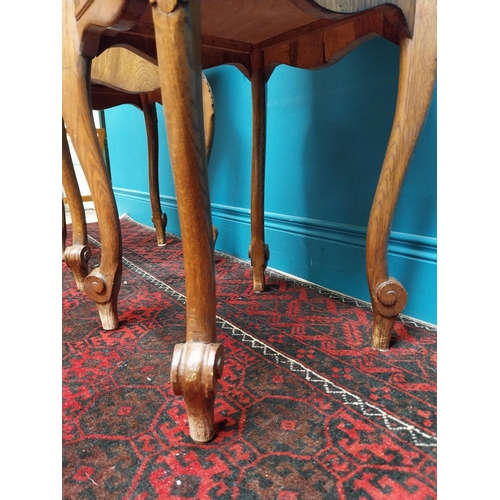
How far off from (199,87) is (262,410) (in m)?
0.47

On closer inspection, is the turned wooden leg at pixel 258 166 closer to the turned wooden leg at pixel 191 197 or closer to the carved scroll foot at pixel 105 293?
the carved scroll foot at pixel 105 293

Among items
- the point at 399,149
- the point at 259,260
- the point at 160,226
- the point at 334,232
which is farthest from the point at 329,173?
the point at 160,226

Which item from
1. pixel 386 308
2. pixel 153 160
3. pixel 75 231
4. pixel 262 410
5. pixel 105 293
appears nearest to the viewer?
pixel 262 410

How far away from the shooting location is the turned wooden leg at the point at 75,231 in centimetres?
115

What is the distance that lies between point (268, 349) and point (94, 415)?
343 mm

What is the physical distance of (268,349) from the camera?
811 mm

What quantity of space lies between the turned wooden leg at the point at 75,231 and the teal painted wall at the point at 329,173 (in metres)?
0.57

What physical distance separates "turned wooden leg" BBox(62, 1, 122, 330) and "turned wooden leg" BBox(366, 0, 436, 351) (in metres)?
0.54

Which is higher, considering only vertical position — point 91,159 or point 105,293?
point 91,159

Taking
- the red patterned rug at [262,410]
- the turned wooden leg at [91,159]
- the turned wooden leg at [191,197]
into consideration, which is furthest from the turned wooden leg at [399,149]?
the turned wooden leg at [91,159]

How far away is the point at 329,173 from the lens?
113 centimetres

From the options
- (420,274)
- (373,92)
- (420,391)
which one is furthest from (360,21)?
(420,391)

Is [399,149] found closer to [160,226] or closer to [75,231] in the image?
[75,231]

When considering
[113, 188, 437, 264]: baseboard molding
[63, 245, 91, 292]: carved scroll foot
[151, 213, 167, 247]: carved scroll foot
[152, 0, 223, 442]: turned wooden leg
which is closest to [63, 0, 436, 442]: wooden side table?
[152, 0, 223, 442]: turned wooden leg
